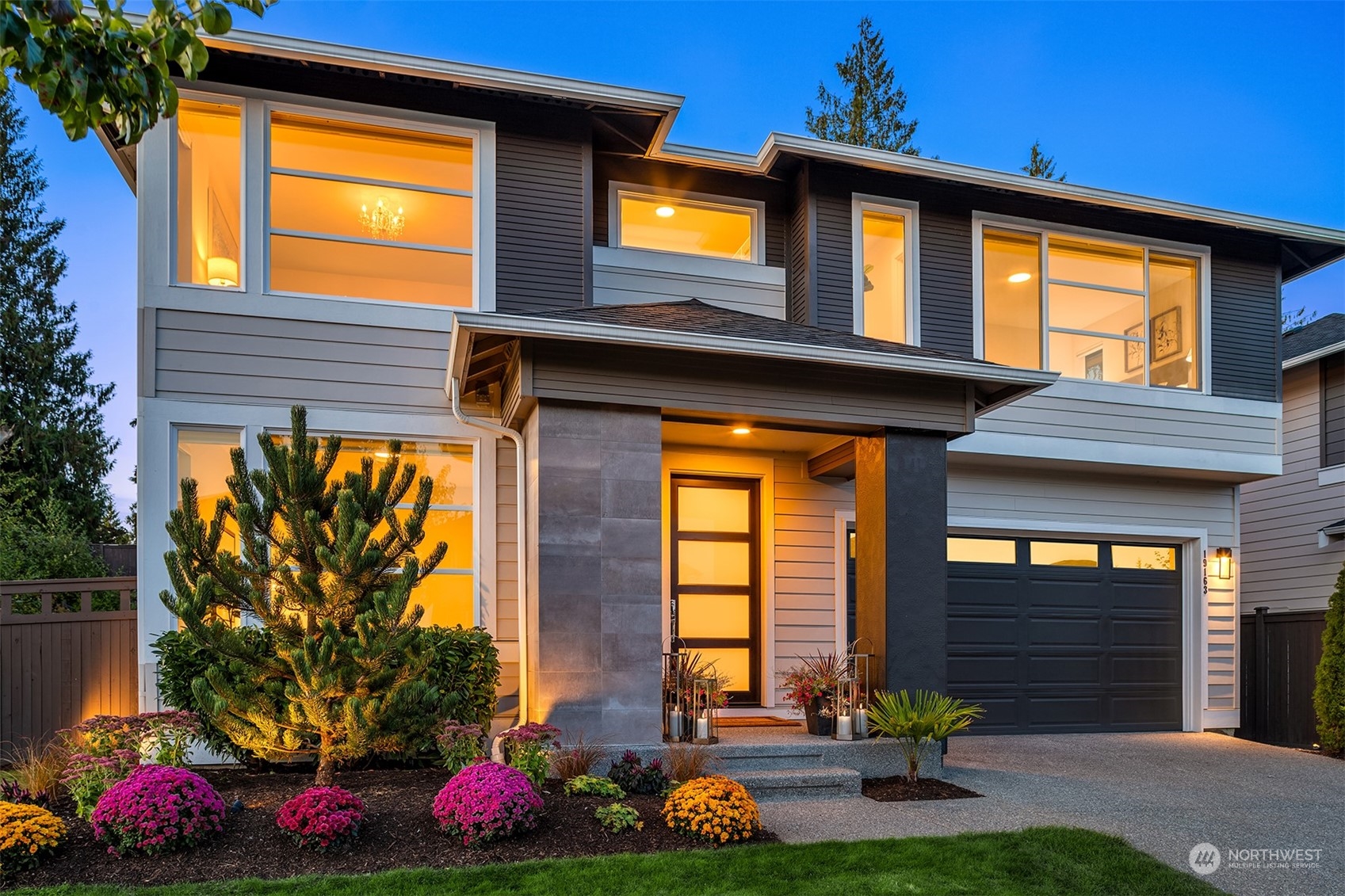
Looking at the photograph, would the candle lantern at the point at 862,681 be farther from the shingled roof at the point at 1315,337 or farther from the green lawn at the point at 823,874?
the shingled roof at the point at 1315,337

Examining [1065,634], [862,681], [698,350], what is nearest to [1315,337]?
[1065,634]

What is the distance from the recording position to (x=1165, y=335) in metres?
10.3

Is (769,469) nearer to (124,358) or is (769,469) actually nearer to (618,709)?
(618,709)

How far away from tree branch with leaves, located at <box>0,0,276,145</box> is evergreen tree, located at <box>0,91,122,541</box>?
14.9m

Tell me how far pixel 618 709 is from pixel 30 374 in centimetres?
1572

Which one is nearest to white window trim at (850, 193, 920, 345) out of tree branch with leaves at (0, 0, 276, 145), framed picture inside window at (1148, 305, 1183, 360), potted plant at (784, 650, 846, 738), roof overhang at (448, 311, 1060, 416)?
roof overhang at (448, 311, 1060, 416)

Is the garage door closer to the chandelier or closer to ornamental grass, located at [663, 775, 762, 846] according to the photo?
ornamental grass, located at [663, 775, 762, 846]

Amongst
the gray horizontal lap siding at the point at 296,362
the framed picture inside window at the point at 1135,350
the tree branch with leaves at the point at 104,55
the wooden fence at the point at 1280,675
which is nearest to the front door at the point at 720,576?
the gray horizontal lap siding at the point at 296,362

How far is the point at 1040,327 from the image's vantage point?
9.84 m

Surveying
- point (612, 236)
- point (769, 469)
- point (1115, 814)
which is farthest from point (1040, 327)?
point (1115, 814)

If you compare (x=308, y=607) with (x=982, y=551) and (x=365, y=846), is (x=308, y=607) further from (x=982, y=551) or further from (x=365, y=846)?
(x=982, y=551)

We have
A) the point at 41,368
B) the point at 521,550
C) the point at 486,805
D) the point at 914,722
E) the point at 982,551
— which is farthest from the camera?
the point at 41,368

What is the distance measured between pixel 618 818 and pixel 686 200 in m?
6.28

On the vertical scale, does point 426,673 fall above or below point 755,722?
above
